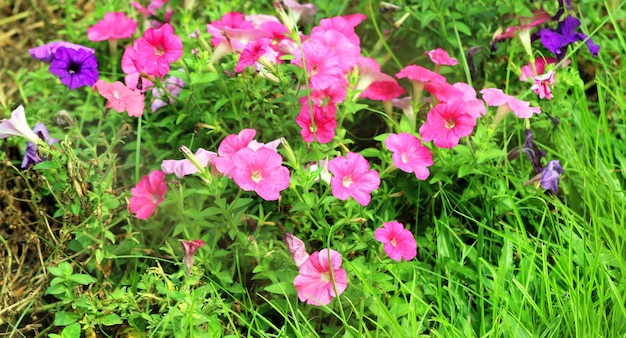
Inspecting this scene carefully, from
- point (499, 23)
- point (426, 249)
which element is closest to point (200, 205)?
point (426, 249)

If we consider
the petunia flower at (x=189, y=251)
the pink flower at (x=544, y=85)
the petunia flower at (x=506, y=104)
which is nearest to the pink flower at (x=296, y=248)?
the petunia flower at (x=189, y=251)

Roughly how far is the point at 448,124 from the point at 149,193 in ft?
3.13

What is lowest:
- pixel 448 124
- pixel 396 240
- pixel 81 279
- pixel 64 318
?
pixel 64 318

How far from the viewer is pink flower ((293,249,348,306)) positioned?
2.20 meters

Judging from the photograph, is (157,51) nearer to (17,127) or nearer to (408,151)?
(17,127)

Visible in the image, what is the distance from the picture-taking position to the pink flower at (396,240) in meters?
2.27

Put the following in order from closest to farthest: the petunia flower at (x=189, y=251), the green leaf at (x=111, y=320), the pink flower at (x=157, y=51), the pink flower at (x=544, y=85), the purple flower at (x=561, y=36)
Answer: the petunia flower at (x=189, y=251) < the green leaf at (x=111, y=320) < the pink flower at (x=157, y=51) < the pink flower at (x=544, y=85) < the purple flower at (x=561, y=36)

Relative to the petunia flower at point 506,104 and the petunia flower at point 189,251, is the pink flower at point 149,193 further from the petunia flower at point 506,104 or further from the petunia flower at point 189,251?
the petunia flower at point 506,104

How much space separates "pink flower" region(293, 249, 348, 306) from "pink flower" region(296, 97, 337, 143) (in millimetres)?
395

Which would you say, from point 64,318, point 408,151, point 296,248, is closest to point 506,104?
point 408,151

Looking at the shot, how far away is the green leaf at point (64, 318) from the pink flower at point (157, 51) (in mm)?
777

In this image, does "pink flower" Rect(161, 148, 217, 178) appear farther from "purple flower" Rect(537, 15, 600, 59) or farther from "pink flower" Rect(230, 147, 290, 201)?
"purple flower" Rect(537, 15, 600, 59)

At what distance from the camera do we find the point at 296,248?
2.25 metres

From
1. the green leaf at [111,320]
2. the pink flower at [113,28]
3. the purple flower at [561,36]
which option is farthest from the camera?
the pink flower at [113,28]
